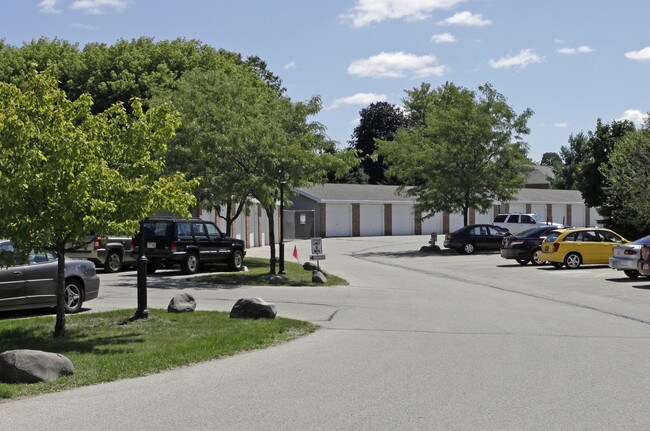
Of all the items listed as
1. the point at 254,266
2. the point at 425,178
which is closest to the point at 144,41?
the point at 425,178

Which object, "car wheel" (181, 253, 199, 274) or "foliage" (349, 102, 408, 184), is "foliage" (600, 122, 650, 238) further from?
"foliage" (349, 102, 408, 184)

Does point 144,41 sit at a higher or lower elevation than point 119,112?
higher

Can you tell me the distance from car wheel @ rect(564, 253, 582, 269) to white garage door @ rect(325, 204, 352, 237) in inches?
1302

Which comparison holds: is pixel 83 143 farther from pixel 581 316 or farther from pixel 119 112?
pixel 581 316

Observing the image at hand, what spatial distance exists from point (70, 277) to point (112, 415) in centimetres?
872

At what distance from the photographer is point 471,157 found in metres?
43.5

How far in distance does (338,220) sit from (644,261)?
39778mm

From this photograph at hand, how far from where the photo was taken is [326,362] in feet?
33.1

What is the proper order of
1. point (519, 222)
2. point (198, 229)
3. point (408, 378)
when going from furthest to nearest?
1. point (519, 222)
2. point (198, 229)
3. point (408, 378)

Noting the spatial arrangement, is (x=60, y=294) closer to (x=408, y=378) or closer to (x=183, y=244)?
(x=408, y=378)

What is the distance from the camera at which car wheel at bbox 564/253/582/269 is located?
27.8 metres

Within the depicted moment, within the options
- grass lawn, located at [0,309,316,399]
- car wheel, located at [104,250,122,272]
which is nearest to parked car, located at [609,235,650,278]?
grass lawn, located at [0,309,316,399]

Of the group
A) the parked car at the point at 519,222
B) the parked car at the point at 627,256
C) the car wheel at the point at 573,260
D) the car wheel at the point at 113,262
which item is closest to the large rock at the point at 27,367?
the car wheel at the point at 113,262

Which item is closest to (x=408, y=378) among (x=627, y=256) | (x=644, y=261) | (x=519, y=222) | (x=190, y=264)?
(x=644, y=261)
